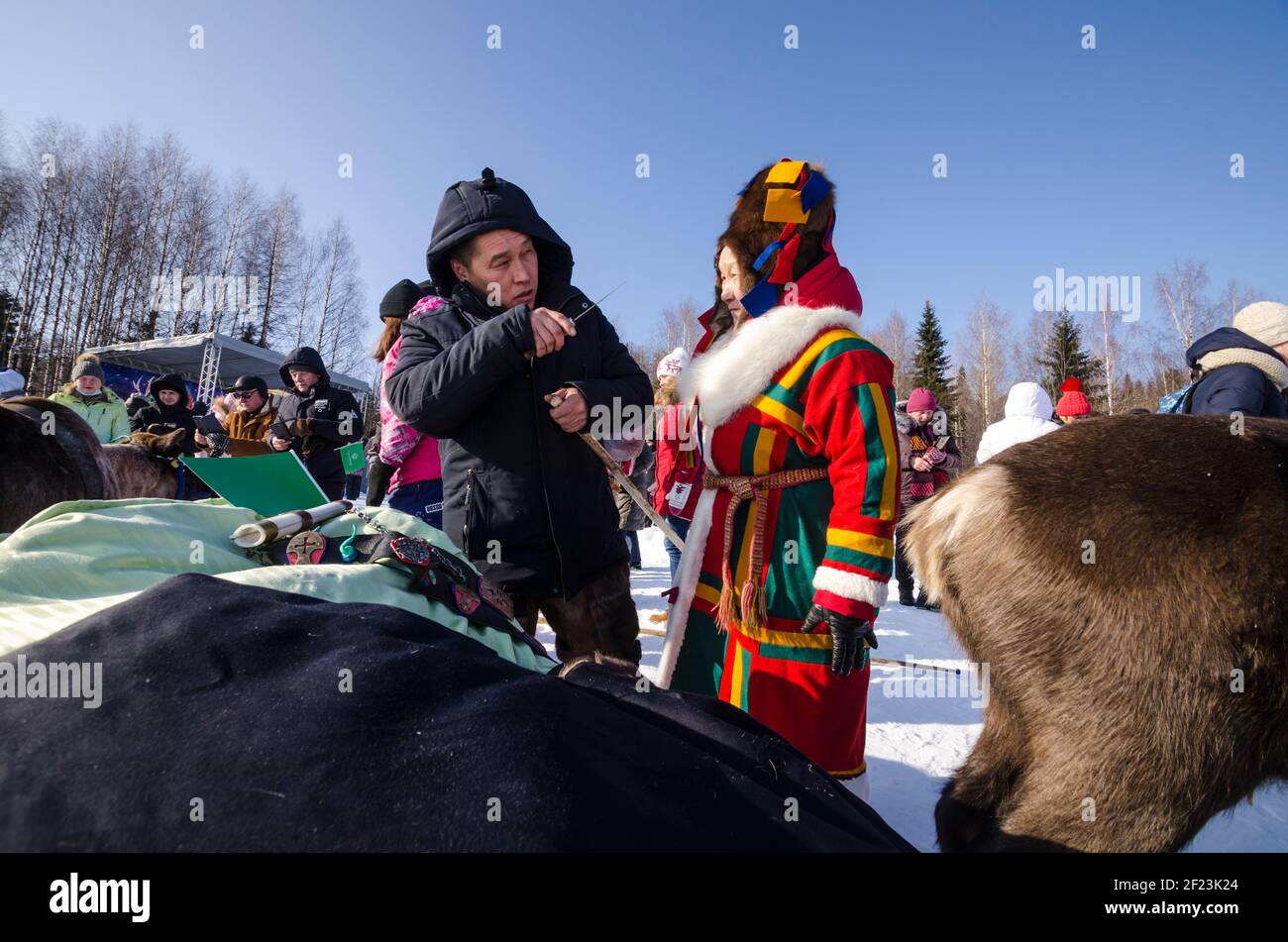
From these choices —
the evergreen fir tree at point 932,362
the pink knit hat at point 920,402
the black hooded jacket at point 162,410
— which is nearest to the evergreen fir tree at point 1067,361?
the evergreen fir tree at point 932,362

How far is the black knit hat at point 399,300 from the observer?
13.7 feet

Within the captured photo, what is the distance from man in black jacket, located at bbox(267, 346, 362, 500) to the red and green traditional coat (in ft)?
17.1

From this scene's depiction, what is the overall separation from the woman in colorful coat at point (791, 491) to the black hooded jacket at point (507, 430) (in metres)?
0.37

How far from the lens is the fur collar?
84.6 inches

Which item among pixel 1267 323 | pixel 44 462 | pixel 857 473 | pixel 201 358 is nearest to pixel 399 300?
pixel 44 462

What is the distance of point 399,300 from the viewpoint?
4234 mm

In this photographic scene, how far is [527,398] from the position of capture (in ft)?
7.37

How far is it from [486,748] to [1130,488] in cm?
156

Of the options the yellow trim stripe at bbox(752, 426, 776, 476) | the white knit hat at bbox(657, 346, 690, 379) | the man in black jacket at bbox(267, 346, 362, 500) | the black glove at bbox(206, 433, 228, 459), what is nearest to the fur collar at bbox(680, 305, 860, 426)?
the yellow trim stripe at bbox(752, 426, 776, 476)

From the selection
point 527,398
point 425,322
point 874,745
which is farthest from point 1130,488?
point 874,745

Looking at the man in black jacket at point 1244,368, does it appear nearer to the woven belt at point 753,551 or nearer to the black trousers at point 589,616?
the woven belt at point 753,551

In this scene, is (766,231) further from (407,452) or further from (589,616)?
(407,452)

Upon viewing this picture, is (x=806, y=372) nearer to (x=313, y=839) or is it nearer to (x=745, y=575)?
Answer: (x=745, y=575)

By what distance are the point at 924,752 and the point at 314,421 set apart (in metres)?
5.74
